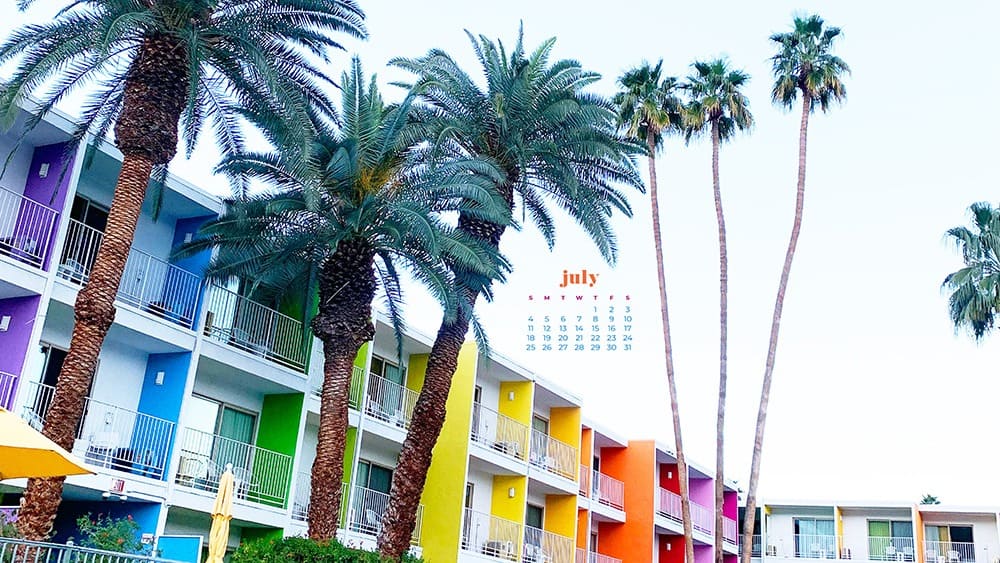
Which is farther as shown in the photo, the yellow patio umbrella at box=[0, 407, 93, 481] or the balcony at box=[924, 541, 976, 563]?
the balcony at box=[924, 541, 976, 563]

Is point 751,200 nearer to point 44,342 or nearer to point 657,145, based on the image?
point 657,145

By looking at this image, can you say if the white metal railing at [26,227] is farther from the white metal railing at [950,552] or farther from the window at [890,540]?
the white metal railing at [950,552]

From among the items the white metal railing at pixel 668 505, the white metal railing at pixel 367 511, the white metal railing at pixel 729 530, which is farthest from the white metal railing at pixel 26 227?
the white metal railing at pixel 729 530

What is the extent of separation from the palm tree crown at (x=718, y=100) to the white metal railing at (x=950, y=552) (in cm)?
2186

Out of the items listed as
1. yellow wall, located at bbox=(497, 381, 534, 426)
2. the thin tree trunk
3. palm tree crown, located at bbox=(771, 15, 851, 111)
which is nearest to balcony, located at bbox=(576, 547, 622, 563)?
yellow wall, located at bbox=(497, 381, 534, 426)

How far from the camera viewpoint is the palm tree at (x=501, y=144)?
21.7 meters

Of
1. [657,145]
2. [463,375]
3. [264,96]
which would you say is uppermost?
[657,145]

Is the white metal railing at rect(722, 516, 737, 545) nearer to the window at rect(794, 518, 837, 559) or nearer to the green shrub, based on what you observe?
the window at rect(794, 518, 837, 559)

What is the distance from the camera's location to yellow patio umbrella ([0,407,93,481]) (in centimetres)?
1149

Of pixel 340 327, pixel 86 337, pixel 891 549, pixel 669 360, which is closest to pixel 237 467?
pixel 340 327

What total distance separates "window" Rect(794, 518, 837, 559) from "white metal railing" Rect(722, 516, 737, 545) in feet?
10.8

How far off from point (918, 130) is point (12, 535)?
77.3 ft

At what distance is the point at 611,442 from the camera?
39688 millimetres

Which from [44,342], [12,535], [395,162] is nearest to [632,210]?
[395,162]
